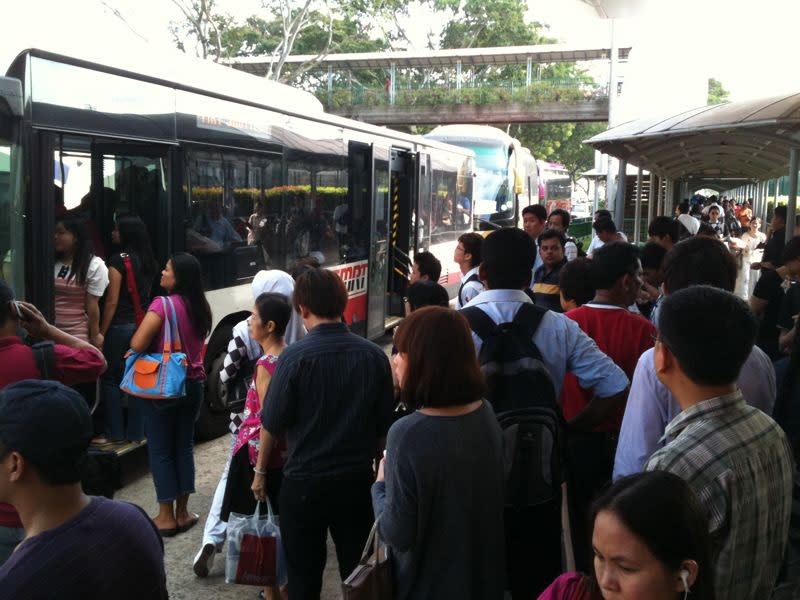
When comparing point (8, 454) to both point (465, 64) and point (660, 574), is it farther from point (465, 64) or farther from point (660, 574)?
point (465, 64)

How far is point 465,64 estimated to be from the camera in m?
39.0

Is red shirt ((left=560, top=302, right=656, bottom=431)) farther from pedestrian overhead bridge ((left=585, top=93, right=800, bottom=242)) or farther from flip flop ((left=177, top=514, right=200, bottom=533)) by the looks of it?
pedestrian overhead bridge ((left=585, top=93, right=800, bottom=242))

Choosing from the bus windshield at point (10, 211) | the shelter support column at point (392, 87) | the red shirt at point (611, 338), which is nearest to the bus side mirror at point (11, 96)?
the bus windshield at point (10, 211)

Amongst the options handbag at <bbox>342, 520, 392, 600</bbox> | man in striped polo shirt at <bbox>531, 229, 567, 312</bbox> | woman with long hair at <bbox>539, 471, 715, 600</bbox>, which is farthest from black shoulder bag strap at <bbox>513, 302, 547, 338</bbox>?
man in striped polo shirt at <bbox>531, 229, 567, 312</bbox>

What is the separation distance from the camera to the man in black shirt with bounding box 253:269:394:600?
132 inches

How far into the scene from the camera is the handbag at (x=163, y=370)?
493cm

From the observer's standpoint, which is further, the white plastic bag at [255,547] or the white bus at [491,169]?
the white bus at [491,169]

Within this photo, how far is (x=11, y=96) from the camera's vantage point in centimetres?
492

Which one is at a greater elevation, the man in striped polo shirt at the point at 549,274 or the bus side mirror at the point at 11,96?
the bus side mirror at the point at 11,96

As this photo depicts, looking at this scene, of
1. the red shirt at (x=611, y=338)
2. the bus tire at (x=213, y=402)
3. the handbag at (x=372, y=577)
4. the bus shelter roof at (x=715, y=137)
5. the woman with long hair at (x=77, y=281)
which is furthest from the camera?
the bus tire at (x=213, y=402)

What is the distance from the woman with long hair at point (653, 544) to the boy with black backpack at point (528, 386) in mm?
1327

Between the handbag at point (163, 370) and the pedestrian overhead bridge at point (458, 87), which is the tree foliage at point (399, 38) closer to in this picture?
the pedestrian overhead bridge at point (458, 87)

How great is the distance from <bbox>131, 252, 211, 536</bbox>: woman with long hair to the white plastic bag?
4.46 ft

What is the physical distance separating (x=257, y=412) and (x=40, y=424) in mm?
2121
